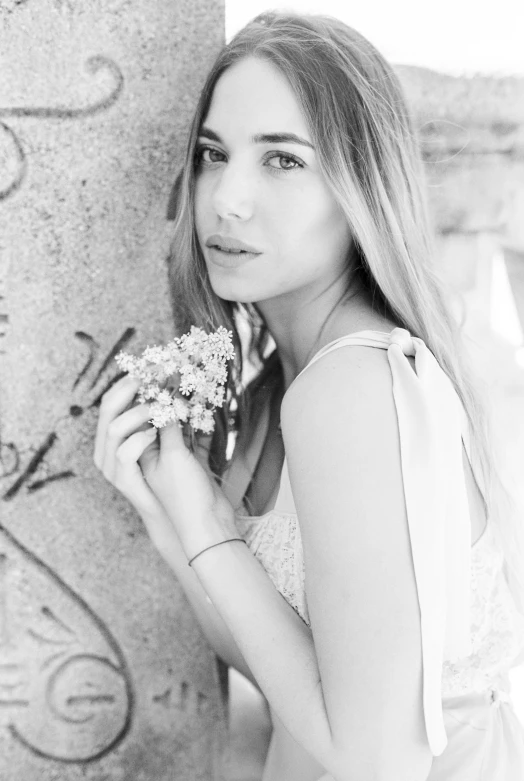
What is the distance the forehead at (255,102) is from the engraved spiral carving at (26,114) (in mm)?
249

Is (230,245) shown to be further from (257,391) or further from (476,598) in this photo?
(476,598)

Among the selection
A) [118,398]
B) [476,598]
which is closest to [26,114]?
[118,398]

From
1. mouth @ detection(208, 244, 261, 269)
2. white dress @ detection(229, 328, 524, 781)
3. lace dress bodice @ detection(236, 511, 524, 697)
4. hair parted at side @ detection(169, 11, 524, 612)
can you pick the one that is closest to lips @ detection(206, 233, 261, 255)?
mouth @ detection(208, 244, 261, 269)

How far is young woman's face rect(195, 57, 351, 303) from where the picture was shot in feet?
4.62

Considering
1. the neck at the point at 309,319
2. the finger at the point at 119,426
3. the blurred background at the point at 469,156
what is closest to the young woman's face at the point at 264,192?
the neck at the point at 309,319

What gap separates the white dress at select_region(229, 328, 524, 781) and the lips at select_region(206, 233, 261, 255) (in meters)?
0.29

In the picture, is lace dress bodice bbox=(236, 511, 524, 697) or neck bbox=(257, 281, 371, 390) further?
neck bbox=(257, 281, 371, 390)

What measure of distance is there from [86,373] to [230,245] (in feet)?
1.52

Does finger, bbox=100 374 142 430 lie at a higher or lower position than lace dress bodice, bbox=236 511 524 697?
higher

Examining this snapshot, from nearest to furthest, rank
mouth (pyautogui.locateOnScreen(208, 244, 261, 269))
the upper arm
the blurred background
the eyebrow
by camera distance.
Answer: the upper arm, the eyebrow, mouth (pyautogui.locateOnScreen(208, 244, 261, 269)), the blurred background

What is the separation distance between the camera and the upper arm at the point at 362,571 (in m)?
1.15

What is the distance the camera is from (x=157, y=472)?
152cm

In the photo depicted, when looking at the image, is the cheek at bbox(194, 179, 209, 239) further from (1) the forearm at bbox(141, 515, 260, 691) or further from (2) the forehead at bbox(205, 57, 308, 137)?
(1) the forearm at bbox(141, 515, 260, 691)

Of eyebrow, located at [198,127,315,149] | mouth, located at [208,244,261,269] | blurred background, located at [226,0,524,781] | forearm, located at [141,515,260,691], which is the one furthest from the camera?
blurred background, located at [226,0,524,781]
